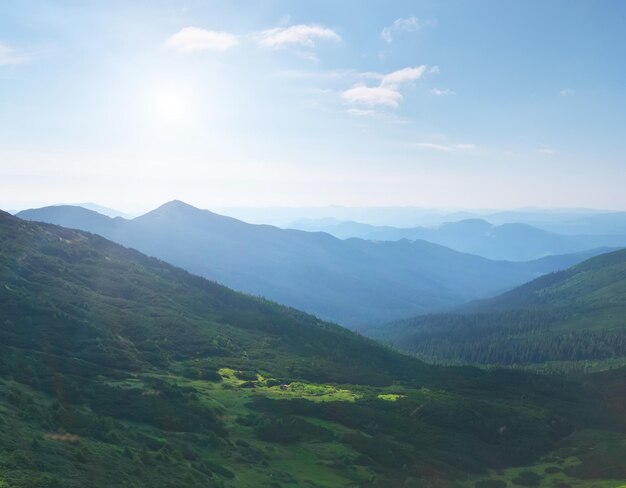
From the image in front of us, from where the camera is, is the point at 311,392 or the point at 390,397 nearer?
the point at 311,392

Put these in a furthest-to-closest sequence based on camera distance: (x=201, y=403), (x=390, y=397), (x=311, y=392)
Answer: (x=390, y=397)
(x=311, y=392)
(x=201, y=403)

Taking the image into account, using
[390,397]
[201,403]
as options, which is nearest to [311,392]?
[390,397]

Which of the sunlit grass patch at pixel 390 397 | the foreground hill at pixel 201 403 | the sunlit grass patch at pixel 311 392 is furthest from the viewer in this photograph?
the sunlit grass patch at pixel 390 397

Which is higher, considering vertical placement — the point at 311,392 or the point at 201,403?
the point at 201,403

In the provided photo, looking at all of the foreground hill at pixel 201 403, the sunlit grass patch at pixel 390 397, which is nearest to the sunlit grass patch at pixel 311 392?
the foreground hill at pixel 201 403

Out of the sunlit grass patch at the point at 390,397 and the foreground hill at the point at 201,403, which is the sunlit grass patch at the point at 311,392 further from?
the sunlit grass patch at the point at 390,397

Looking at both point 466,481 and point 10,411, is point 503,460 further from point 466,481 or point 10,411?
point 10,411

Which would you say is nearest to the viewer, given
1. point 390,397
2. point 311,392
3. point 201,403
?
point 201,403

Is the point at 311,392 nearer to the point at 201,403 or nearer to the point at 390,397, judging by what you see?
the point at 390,397

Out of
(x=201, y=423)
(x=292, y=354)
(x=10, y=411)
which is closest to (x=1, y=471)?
(x=10, y=411)
